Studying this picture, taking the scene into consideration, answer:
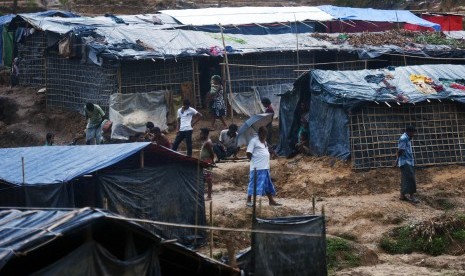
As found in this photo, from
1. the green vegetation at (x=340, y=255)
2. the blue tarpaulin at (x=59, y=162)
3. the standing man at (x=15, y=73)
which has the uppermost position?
the standing man at (x=15, y=73)

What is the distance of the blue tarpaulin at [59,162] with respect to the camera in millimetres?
15305

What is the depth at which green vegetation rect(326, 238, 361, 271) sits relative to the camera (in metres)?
16.0

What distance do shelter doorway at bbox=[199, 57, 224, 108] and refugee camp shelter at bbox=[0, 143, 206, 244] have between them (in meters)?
9.98

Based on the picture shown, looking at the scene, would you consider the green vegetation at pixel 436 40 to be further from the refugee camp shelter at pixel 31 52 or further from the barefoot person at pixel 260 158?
the barefoot person at pixel 260 158

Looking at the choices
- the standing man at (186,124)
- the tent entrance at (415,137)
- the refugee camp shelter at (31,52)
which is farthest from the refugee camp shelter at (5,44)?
the tent entrance at (415,137)

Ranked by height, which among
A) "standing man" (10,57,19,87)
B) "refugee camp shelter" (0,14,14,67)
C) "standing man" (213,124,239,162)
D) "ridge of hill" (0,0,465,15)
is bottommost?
"standing man" (213,124,239,162)

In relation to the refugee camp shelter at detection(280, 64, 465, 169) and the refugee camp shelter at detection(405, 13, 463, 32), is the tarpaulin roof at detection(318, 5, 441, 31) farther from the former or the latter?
the refugee camp shelter at detection(280, 64, 465, 169)

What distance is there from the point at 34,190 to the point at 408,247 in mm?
5960

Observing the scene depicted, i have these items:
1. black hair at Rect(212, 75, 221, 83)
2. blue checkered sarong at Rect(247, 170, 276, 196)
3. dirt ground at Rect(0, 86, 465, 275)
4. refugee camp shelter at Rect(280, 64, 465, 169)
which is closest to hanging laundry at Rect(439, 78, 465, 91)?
refugee camp shelter at Rect(280, 64, 465, 169)

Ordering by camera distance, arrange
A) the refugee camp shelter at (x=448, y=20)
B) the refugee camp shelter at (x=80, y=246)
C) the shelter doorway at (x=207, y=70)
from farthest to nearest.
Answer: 1. the refugee camp shelter at (x=448, y=20)
2. the shelter doorway at (x=207, y=70)
3. the refugee camp shelter at (x=80, y=246)

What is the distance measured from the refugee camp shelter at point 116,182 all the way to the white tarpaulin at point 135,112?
7.34 meters

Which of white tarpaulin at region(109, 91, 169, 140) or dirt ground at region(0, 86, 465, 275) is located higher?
white tarpaulin at region(109, 91, 169, 140)

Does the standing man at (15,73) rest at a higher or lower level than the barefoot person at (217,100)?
higher

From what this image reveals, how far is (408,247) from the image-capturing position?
1694 centimetres
